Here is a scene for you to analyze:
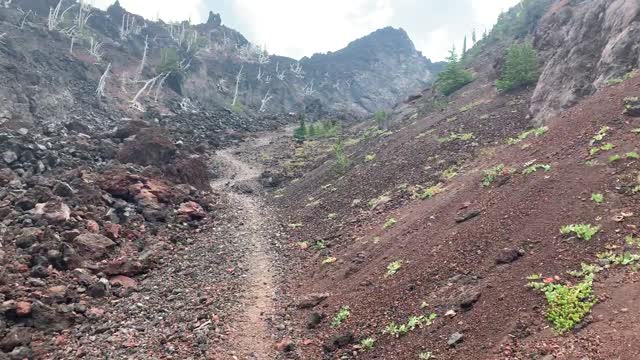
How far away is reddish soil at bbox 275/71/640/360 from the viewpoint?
26.3ft

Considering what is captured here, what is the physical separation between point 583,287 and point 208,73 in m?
91.4

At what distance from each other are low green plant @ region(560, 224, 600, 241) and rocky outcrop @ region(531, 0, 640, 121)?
40.2 feet

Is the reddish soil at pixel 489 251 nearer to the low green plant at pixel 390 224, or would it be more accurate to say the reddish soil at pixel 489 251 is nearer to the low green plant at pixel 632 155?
the low green plant at pixel 390 224

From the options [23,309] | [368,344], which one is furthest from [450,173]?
[23,309]

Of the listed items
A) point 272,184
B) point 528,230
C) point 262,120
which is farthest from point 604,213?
point 262,120

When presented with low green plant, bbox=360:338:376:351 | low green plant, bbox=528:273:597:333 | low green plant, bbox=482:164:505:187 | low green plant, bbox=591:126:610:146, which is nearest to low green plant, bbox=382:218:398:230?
low green plant, bbox=482:164:505:187

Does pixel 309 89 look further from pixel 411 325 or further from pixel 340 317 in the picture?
pixel 411 325

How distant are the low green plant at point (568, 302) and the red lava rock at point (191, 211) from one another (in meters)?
18.8

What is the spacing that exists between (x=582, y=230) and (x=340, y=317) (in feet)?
20.6

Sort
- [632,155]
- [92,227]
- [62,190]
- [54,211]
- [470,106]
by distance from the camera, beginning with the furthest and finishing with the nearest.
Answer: [470,106], [62,190], [92,227], [54,211], [632,155]

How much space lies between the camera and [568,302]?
26.2 ft

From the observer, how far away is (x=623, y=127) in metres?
14.2

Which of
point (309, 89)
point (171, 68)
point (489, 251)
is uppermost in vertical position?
point (171, 68)

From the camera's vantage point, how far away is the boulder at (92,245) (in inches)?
655
